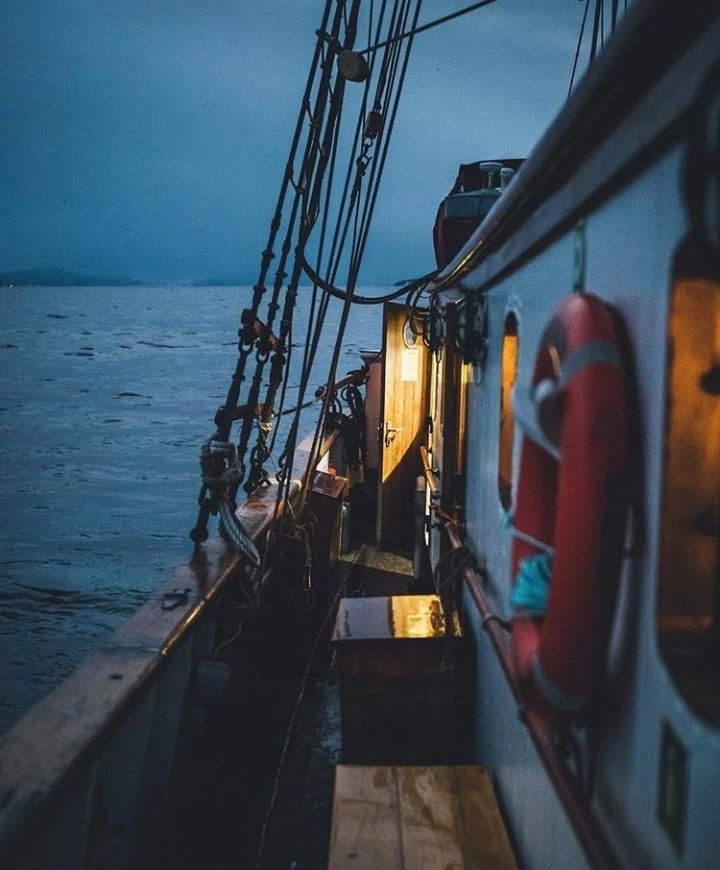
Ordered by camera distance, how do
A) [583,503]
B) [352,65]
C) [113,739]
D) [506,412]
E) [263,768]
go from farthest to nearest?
1. [352,65]
2. [263,768]
3. [506,412]
4. [113,739]
5. [583,503]

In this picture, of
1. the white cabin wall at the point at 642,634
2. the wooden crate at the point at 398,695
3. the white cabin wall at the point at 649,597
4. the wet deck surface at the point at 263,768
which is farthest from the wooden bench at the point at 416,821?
the white cabin wall at the point at 649,597

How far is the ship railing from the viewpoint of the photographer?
2.29 meters

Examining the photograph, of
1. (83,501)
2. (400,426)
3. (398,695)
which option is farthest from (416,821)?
(83,501)

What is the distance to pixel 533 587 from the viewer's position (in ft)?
7.12

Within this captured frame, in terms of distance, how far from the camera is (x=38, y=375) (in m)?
55.4

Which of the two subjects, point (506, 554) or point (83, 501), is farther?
point (83, 501)

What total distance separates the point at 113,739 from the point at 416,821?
1322mm

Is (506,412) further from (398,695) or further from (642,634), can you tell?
(642,634)

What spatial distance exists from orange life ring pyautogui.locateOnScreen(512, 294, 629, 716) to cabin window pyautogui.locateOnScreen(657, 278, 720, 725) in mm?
117

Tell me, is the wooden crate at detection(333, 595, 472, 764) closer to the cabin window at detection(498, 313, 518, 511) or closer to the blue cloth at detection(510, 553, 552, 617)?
the cabin window at detection(498, 313, 518, 511)

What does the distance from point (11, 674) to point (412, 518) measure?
6813mm

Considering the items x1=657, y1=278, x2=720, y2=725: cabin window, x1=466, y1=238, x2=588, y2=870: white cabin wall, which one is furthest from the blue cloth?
x1=466, y1=238, x2=588, y2=870: white cabin wall

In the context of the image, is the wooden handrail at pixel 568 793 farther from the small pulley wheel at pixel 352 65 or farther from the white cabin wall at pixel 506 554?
the small pulley wheel at pixel 352 65

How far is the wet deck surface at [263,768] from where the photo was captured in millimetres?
3947
